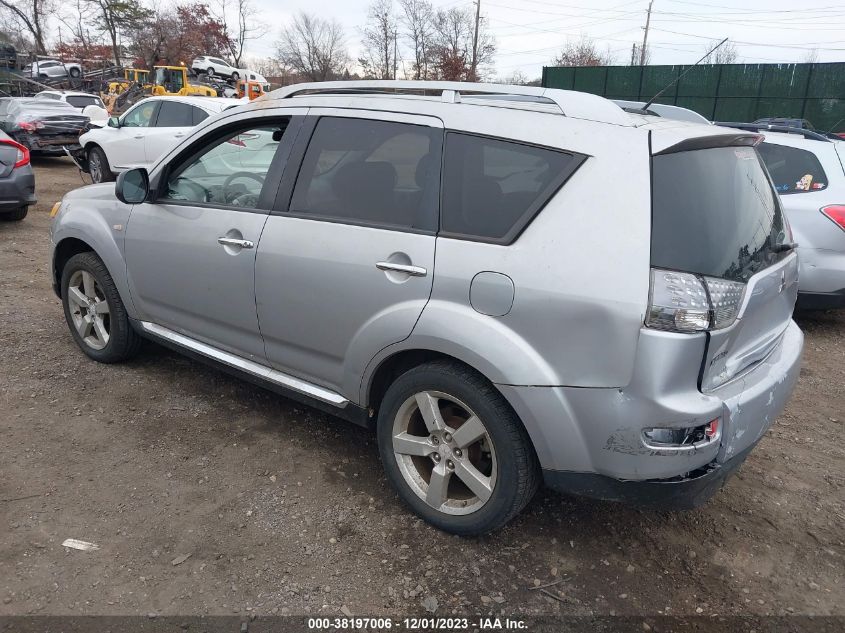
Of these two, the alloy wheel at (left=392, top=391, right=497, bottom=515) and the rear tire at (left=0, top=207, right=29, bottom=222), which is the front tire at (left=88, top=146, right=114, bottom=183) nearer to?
the rear tire at (left=0, top=207, right=29, bottom=222)

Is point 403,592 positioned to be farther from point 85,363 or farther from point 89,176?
point 89,176

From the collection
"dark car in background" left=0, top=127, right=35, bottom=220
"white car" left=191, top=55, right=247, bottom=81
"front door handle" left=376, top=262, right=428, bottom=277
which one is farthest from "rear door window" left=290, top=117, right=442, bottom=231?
"white car" left=191, top=55, right=247, bottom=81

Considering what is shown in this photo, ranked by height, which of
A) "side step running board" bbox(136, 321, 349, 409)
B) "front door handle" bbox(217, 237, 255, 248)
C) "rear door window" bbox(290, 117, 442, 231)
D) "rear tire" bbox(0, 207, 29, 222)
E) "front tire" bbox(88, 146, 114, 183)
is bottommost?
"rear tire" bbox(0, 207, 29, 222)

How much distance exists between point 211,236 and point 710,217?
239 centimetres

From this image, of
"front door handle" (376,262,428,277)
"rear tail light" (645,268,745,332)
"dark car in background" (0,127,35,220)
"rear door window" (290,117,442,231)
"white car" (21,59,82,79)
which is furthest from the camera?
"white car" (21,59,82,79)

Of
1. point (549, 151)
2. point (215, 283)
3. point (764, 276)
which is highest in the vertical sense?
point (549, 151)

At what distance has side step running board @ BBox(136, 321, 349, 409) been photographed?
313 cm

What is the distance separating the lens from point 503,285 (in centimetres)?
240

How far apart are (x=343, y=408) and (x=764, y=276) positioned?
73.9 inches

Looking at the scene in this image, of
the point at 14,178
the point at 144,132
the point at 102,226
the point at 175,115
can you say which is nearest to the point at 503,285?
the point at 102,226

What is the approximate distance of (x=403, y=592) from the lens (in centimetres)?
253

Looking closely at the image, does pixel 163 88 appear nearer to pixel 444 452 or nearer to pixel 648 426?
pixel 444 452

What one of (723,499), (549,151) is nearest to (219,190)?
(549,151)

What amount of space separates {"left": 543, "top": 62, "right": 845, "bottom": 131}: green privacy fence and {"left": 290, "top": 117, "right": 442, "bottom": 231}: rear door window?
22.5 meters
